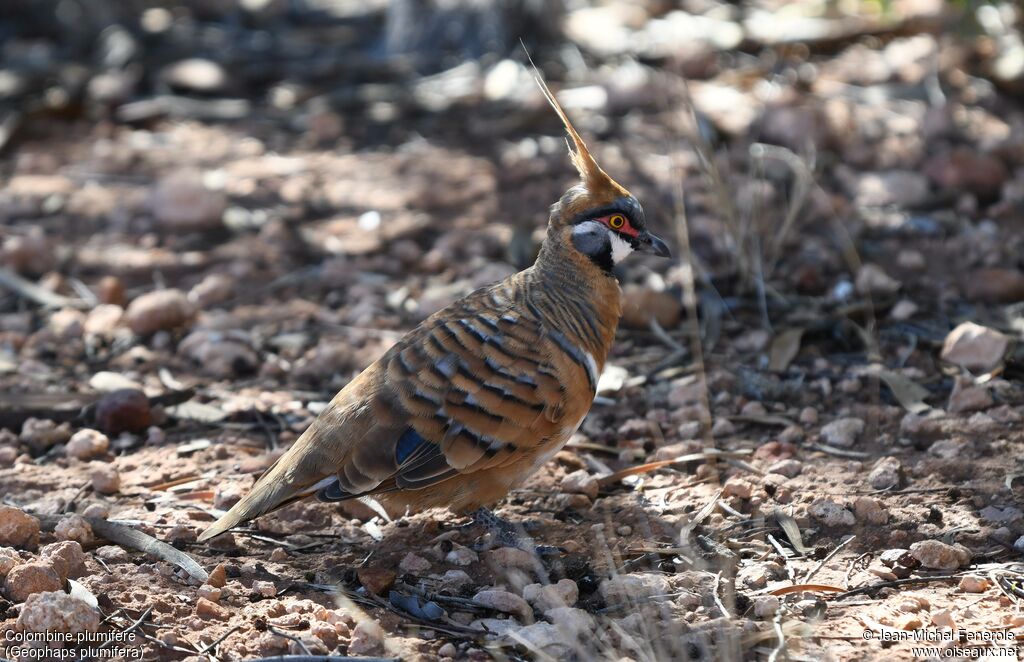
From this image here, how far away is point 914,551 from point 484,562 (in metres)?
1.36

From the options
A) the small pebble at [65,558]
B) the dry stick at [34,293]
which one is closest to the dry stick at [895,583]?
the small pebble at [65,558]

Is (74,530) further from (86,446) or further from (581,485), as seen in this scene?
(581,485)

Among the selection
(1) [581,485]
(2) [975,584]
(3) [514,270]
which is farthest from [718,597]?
(3) [514,270]

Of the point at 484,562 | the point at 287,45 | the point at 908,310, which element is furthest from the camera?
the point at 287,45

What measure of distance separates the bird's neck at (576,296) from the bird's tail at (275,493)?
3.30 feet

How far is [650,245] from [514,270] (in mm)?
1543

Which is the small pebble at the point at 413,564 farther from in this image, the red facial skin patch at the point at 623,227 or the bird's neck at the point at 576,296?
the red facial skin patch at the point at 623,227

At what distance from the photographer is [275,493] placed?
378 centimetres

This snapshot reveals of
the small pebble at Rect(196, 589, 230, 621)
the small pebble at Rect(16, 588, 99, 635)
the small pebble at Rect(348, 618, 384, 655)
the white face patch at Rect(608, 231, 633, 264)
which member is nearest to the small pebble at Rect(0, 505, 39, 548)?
the small pebble at Rect(16, 588, 99, 635)

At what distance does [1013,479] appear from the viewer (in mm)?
3992

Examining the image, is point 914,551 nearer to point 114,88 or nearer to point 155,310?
point 155,310

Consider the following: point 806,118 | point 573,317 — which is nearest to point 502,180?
point 806,118

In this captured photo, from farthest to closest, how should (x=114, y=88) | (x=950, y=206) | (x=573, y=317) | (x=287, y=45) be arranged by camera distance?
(x=287, y=45)
(x=114, y=88)
(x=950, y=206)
(x=573, y=317)

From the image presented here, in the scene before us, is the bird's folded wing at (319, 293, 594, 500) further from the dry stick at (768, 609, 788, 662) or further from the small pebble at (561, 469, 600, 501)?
the dry stick at (768, 609, 788, 662)
